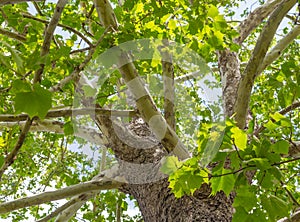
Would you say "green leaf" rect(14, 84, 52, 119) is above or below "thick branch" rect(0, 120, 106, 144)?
below

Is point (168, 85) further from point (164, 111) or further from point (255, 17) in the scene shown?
point (255, 17)

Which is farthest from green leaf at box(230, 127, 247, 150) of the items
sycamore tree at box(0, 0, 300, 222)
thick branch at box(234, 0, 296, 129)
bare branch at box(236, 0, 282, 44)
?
bare branch at box(236, 0, 282, 44)

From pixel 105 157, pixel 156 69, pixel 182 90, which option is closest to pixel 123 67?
pixel 156 69

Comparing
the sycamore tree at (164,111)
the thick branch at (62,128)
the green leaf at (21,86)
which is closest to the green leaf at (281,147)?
the sycamore tree at (164,111)

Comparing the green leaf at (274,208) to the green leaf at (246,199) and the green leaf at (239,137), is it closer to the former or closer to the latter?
the green leaf at (246,199)

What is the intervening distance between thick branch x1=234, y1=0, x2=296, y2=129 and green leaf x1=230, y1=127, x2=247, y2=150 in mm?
1047

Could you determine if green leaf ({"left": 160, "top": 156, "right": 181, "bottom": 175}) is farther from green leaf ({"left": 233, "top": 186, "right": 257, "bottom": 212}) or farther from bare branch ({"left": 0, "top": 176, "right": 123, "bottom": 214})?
bare branch ({"left": 0, "top": 176, "right": 123, "bottom": 214})

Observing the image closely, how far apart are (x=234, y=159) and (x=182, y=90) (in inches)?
131

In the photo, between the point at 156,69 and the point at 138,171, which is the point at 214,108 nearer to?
the point at 156,69

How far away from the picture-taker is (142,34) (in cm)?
335

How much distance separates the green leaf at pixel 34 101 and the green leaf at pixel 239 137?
2.77 feet

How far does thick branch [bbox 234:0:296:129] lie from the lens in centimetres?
256

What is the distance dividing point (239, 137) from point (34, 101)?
940 mm

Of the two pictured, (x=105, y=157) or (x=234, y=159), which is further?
(x=105, y=157)
